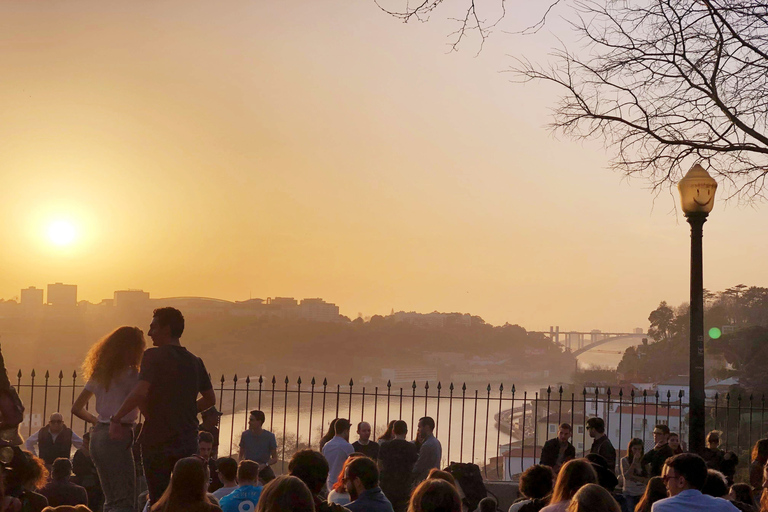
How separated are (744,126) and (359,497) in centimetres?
677

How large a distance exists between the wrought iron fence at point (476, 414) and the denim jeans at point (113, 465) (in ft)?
4.30

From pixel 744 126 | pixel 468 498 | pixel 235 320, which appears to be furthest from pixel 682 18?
pixel 235 320

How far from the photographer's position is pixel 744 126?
9.30 metres

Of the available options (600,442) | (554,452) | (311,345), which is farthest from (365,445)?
(311,345)

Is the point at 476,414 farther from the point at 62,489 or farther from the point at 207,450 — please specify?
the point at 62,489

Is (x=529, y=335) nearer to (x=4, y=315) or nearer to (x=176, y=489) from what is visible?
(x=4, y=315)

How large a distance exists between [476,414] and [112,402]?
981cm

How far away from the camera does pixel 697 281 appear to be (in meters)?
8.25

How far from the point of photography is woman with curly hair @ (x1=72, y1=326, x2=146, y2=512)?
6.13m

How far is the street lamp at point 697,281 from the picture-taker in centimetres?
814

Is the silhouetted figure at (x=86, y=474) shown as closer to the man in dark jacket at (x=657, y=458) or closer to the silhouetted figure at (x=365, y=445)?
the silhouetted figure at (x=365, y=445)

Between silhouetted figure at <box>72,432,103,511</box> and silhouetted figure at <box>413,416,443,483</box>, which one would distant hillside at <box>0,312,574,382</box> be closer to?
silhouetted figure at <box>72,432,103,511</box>

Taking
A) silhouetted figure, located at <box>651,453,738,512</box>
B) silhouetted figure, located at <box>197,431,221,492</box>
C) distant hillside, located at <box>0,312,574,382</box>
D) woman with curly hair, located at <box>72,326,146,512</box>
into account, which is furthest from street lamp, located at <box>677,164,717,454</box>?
distant hillside, located at <box>0,312,574,382</box>

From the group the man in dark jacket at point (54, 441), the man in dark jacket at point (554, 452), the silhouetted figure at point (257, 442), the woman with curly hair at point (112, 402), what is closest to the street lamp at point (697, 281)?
the man in dark jacket at point (554, 452)
